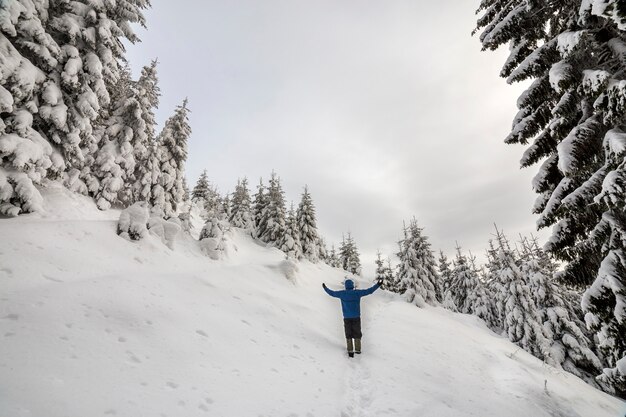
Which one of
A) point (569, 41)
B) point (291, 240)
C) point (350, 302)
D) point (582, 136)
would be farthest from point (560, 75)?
point (291, 240)

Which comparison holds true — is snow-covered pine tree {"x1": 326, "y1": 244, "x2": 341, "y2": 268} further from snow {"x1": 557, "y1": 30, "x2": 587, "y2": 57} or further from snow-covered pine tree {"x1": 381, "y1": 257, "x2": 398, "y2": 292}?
snow {"x1": 557, "y1": 30, "x2": 587, "y2": 57}

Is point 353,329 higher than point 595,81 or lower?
lower

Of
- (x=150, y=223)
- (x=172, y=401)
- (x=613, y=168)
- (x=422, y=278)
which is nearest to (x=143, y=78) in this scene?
(x=150, y=223)

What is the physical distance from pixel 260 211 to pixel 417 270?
90.1 ft

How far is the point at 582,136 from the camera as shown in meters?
6.35

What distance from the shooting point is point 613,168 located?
5.71 meters

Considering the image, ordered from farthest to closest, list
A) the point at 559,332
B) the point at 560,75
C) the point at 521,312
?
the point at 521,312 → the point at 559,332 → the point at 560,75

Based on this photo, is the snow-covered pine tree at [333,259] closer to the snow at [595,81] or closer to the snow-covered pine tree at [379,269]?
the snow-covered pine tree at [379,269]

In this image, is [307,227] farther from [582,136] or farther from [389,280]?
[582,136]

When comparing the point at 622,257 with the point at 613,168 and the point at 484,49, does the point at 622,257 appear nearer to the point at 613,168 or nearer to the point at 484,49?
the point at 613,168

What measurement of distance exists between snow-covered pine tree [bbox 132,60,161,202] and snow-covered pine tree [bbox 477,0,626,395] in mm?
23397

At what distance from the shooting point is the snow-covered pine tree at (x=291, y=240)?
40.4m

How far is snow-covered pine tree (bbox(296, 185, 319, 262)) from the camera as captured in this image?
43.7 metres

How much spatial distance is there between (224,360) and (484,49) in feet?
34.2
